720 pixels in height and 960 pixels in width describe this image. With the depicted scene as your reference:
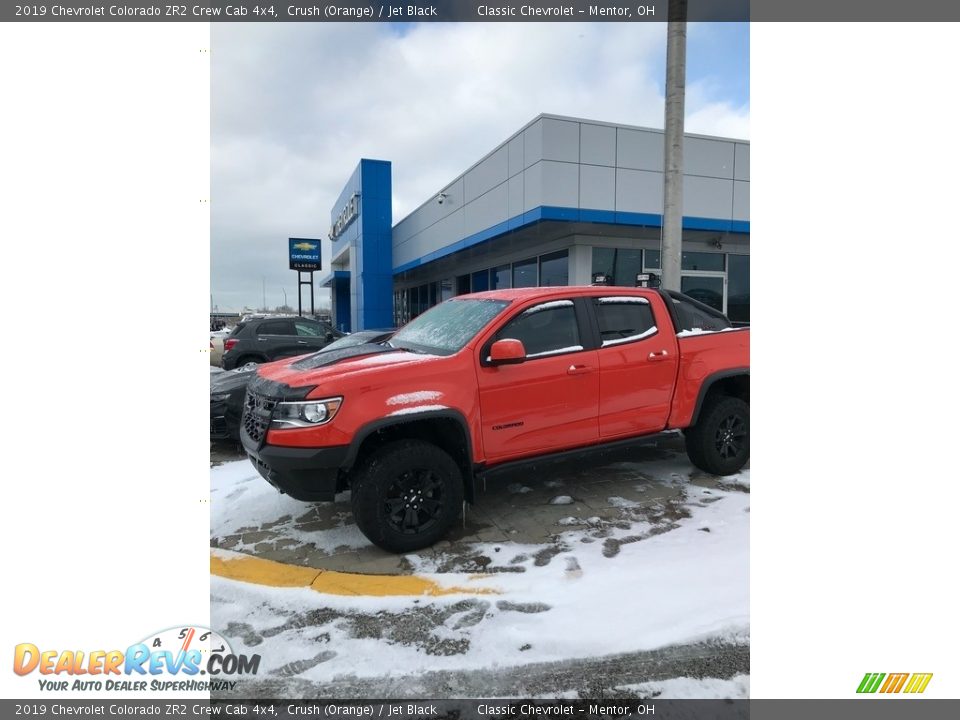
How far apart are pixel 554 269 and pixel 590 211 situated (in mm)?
2774

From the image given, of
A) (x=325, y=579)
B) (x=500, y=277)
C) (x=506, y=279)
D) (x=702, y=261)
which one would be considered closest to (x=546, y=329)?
(x=325, y=579)

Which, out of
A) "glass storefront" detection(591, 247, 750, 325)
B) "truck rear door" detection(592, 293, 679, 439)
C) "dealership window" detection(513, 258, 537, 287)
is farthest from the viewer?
"dealership window" detection(513, 258, 537, 287)

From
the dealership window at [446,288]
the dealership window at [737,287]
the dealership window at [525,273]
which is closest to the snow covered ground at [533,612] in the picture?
the dealership window at [525,273]

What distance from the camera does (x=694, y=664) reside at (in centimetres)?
238

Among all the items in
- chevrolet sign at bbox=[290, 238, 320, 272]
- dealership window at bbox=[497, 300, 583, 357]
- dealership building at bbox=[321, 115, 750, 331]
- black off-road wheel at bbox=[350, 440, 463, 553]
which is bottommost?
black off-road wheel at bbox=[350, 440, 463, 553]

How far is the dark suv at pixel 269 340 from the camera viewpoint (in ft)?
38.6

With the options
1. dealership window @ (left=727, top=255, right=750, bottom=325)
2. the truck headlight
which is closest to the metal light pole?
the truck headlight

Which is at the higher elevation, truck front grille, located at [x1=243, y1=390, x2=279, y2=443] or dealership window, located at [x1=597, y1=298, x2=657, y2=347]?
dealership window, located at [x1=597, y1=298, x2=657, y2=347]

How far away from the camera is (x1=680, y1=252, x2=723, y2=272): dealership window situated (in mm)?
13398

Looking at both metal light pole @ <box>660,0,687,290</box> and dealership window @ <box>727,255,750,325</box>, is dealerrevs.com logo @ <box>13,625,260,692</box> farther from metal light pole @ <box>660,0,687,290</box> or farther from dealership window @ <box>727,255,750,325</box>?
dealership window @ <box>727,255,750,325</box>

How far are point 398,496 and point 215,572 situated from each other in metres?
1.20

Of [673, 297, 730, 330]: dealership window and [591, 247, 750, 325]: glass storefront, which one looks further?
[591, 247, 750, 325]: glass storefront

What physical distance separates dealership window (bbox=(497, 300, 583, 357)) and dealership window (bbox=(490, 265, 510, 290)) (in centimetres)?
1194

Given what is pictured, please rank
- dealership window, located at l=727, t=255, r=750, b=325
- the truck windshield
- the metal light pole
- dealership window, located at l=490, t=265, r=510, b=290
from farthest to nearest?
dealership window, located at l=490, t=265, r=510, b=290
dealership window, located at l=727, t=255, r=750, b=325
the metal light pole
the truck windshield
